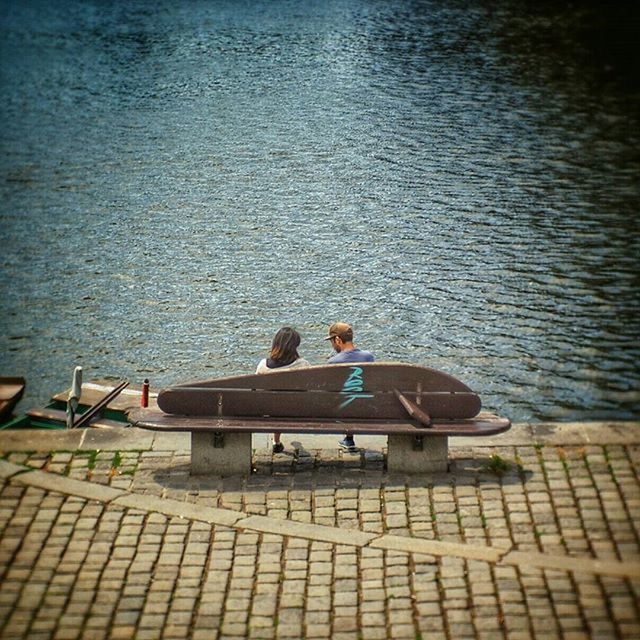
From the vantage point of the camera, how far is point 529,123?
2980cm

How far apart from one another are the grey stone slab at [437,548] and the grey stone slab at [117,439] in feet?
9.74

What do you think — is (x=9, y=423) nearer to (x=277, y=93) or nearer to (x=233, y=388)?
(x=233, y=388)

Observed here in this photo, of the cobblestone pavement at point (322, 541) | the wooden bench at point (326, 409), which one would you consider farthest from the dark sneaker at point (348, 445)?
the wooden bench at point (326, 409)

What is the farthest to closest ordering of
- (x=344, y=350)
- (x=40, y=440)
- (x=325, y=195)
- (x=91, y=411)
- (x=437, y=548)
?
(x=325, y=195) < (x=91, y=411) < (x=344, y=350) < (x=40, y=440) < (x=437, y=548)

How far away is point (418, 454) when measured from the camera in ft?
37.8

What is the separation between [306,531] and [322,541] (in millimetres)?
213

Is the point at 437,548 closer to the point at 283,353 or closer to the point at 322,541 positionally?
the point at 322,541

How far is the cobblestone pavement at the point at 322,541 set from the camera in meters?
9.36

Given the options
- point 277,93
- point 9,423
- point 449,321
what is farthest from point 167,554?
point 277,93

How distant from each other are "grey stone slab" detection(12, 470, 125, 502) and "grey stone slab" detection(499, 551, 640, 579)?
3720 millimetres

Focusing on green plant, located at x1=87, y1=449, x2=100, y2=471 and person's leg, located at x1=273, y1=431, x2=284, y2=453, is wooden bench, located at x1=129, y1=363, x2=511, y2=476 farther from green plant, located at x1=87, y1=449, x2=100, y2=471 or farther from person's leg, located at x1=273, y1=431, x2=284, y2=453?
green plant, located at x1=87, y1=449, x2=100, y2=471

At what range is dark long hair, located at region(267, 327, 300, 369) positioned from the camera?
1252 cm

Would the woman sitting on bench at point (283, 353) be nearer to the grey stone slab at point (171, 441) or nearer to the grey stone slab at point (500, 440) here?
the grey stone slab at point (171, 441)

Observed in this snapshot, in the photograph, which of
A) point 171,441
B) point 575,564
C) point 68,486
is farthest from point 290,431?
point 575,564
